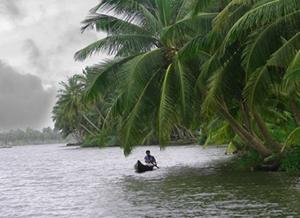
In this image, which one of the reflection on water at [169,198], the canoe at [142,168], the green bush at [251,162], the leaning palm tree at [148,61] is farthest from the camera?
the canoe at [142,168]

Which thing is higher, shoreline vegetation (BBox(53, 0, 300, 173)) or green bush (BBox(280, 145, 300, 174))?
shoreline vegetation (BBox(53, 0, 300, 173))

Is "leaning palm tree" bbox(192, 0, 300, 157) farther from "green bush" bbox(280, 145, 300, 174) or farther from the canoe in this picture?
the canoe

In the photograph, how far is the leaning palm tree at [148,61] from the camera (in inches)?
818

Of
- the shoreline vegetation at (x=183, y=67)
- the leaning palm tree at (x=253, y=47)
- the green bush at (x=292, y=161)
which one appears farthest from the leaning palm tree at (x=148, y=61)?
the green bush at (x=292, y=161)

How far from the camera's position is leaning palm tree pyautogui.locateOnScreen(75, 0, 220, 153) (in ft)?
68.2

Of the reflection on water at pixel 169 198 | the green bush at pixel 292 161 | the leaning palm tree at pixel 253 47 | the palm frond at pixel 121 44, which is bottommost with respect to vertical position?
the reflection on water at pixel 169 198

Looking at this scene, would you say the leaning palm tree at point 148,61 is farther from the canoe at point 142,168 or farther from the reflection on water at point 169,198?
the canoe at point 142,168

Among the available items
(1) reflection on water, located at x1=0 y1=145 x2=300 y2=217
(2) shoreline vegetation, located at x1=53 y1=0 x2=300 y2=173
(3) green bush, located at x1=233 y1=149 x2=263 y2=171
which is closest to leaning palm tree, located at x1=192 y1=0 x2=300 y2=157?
(2) shoreline vegetation, located at x1=53 y1=0 x2=300 y2=173

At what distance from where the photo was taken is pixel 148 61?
2170 cm

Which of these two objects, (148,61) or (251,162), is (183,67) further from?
(251,162)

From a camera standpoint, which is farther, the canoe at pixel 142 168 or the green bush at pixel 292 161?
the canoe at pixel 142 168

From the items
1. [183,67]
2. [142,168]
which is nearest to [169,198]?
[183,67]

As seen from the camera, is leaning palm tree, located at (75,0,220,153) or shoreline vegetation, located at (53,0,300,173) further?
leaning palm tree, located at (75,0,220,153)

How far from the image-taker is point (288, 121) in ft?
110
